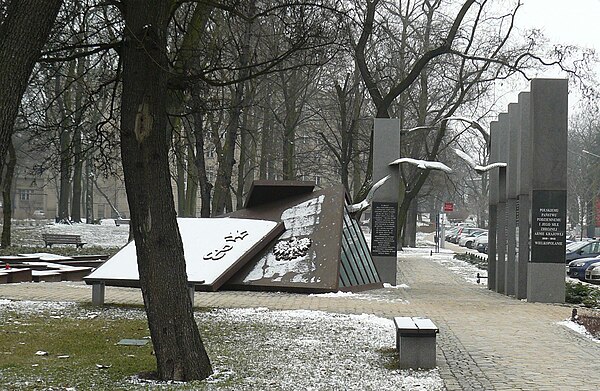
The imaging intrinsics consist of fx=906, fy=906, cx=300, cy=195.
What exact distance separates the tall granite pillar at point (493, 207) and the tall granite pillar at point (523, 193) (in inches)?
149

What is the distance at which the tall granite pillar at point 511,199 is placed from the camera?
75.9 ft

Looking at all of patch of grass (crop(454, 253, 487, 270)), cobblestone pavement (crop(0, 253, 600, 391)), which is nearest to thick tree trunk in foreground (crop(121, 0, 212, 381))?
cobblestone pavement (crop(0, 253, 600, 391))

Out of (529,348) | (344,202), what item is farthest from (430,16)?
(529,348)

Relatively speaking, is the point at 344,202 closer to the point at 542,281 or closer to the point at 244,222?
the point at 244,222

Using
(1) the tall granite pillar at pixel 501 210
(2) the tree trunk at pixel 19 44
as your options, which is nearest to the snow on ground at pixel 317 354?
(2) the tree trunk at pixel 19 44

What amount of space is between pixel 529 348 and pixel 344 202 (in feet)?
34.7

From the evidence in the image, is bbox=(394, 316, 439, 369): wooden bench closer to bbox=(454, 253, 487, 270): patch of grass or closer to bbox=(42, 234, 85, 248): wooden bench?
bbox=(454, 253, 487, 270): patch of grass

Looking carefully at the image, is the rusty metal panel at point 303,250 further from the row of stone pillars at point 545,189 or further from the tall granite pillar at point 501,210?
the tall granite pillar at point 501,210

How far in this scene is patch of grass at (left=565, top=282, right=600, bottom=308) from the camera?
67.9 feet

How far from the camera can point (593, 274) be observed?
3216cm

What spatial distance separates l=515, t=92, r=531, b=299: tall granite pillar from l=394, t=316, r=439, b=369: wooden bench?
12315 mm

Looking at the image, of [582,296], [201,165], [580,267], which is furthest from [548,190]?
[580,267]

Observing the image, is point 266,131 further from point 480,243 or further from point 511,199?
point 480,243

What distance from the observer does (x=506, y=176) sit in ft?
81.8
